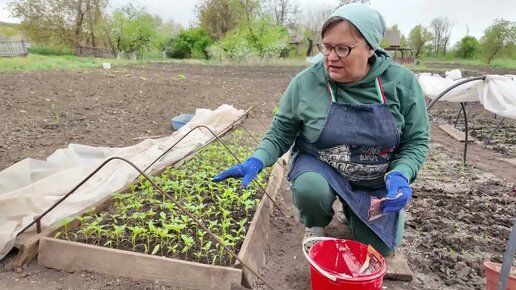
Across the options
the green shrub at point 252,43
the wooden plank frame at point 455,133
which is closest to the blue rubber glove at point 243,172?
the wooden plank frame at point 455,133

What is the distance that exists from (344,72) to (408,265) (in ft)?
3.77

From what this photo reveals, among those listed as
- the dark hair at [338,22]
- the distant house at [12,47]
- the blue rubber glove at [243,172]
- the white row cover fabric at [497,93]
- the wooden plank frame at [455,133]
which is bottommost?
the wooden plank frame at [455,133]

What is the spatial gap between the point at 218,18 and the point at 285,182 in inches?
1256

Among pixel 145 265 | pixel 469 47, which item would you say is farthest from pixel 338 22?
pixel 469 47

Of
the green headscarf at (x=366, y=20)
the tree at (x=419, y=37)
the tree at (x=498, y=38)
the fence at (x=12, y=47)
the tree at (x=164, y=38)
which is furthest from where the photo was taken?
the tree at (x=419, y=37)

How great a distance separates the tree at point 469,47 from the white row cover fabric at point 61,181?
38.5m

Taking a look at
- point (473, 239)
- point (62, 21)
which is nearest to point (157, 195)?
point (473, 239)

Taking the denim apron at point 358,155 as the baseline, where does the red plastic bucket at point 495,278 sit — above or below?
below

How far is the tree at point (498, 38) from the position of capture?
97.6ft

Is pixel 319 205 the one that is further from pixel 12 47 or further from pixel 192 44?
pixel 192 44

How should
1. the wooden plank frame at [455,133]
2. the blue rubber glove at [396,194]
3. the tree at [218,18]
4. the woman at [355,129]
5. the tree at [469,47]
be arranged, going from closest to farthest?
the blue rubber glove at [396,194] → the woman at [355,129] → the wooden plank frame at [455,133] → the tree at [218,18] → the tree at [469,47]

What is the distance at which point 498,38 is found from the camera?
3009 cm

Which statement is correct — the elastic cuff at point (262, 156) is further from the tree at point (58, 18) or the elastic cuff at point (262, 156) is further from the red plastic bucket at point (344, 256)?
the tree at point (58, 18)

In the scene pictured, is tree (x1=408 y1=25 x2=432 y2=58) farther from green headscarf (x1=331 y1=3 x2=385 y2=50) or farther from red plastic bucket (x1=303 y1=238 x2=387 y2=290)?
red plastic bucket (x1=303 y1=238 x2=387 y2=290)
